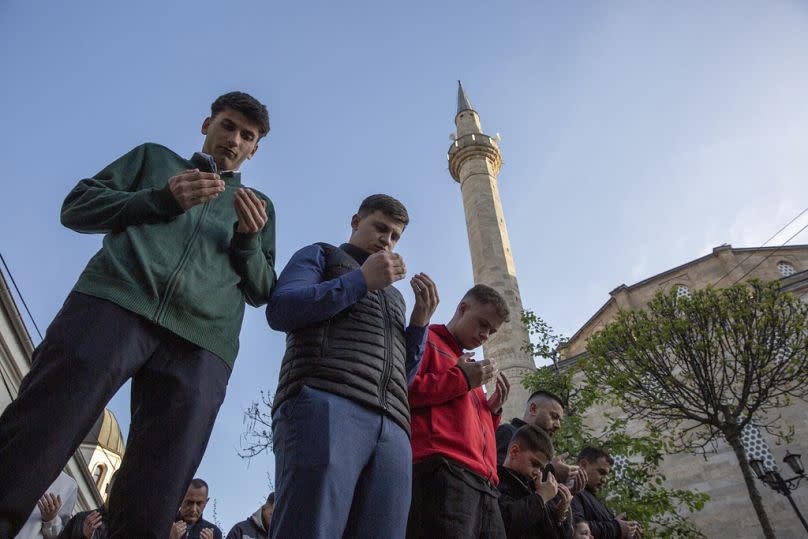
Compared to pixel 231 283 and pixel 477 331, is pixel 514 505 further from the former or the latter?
pixel 231 283

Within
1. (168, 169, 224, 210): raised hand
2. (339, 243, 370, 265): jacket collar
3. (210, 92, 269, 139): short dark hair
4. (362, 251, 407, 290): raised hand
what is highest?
(210, 92, 269, 139): short dark hair

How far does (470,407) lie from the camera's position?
125 inches

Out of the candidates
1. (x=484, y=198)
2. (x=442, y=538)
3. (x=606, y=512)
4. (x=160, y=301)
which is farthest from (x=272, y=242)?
(x=484, y=198)

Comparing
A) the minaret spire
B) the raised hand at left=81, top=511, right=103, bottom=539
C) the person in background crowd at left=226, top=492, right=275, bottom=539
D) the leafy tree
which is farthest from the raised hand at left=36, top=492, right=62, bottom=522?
the minaret spire

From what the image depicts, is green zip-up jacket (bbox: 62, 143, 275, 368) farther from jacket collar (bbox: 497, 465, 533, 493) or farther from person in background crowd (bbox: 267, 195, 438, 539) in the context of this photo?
jacket collar (bbox: 497, 465, 533, 493)

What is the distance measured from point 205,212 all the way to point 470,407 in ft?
5.54

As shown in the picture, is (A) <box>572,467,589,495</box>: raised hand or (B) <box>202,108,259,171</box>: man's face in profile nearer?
(B) <box>202,108,259,171</box>: man's face in profile

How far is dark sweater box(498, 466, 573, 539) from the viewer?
3270 mm

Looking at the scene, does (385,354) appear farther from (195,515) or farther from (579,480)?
(195,515)

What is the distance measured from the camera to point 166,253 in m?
2.09

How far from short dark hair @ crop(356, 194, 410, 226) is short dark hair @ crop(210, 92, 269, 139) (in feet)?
2.03

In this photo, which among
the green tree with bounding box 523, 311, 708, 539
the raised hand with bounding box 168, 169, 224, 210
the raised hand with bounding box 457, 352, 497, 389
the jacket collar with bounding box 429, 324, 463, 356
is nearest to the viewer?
the raised hand with bounding box 168, 169, 224, 210

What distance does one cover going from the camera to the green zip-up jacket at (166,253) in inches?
76.3

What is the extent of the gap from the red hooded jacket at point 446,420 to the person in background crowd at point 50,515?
3.09 metres
